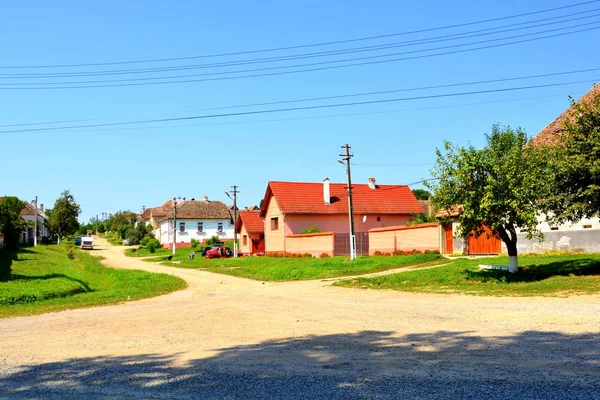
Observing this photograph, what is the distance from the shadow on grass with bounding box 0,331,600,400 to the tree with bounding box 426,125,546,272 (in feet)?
32.0

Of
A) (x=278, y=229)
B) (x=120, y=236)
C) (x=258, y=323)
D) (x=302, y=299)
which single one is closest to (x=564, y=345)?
(x=258, y=323)

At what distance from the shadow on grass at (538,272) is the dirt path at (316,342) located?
11.9 ft

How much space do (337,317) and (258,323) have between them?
6.41 feet

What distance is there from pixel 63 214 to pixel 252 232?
4510 cm

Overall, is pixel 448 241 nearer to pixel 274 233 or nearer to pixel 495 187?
pixel 495 187

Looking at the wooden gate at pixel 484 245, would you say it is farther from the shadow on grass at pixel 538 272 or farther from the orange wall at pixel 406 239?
the shadow on grass at pixel 538 272

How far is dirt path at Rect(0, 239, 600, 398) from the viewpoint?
24.7ft

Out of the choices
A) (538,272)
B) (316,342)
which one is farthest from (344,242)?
(316,342)

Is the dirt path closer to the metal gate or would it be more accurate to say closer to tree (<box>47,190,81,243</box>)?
the metal gate

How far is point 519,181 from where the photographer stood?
19.5 metres

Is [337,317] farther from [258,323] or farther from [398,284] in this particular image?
[398,284]

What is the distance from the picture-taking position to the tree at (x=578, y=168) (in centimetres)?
1847

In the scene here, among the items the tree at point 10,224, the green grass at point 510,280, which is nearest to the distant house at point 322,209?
the tree at point 10,224

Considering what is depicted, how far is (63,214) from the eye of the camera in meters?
89.8
